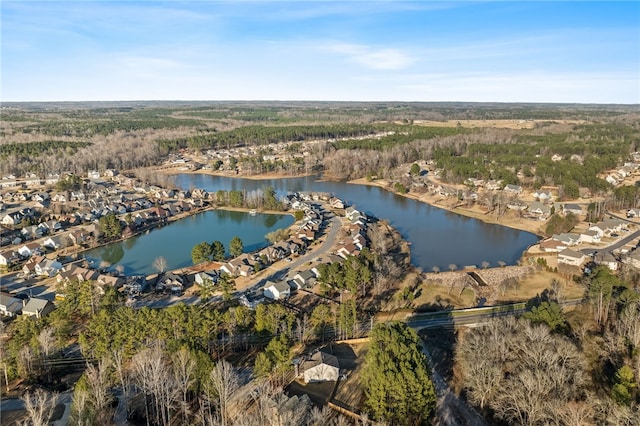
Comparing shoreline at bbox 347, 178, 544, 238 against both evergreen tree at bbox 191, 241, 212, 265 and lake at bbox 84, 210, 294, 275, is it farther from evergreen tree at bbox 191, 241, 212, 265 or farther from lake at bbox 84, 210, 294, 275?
evergreen tree at bbox 191, 241, 212, 265

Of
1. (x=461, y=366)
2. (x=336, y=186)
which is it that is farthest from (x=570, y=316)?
(x=336, y=186)

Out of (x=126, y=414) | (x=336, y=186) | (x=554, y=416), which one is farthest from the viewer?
(x=336, y=186)

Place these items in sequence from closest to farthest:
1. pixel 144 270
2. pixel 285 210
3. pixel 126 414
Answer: pixel 126 414, pixel 144 270, pixel 285 210

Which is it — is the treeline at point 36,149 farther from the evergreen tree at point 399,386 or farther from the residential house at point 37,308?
the evergreen tree at point 399,386

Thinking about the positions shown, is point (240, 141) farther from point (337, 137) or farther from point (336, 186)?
point (336, 186)

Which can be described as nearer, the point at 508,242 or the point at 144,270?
the point at 144,270

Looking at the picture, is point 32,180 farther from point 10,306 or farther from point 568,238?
point 568,238
